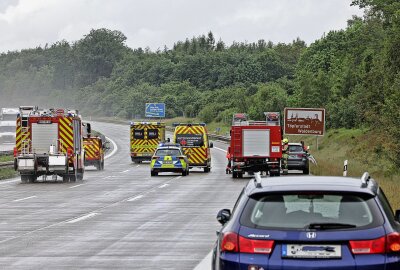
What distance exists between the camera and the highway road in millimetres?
14695

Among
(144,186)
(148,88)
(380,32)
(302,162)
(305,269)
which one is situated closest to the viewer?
(305,269)

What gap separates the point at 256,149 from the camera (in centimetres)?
4697

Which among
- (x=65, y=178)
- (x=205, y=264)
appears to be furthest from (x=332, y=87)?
(x=205, y=264)

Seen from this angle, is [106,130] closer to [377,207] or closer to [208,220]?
[208,220]

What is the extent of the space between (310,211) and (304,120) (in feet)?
164

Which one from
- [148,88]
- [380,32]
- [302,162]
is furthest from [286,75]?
[302,162]

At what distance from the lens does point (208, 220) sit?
859 inches

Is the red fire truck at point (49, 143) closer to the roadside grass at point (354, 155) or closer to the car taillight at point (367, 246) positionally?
the roadside grass at point (354, 155)

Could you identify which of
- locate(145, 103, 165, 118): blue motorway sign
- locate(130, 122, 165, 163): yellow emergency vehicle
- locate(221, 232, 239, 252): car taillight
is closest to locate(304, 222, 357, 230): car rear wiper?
locate(221, 232, 239, 252): car taillight

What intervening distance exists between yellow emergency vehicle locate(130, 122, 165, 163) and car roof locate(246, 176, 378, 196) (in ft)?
199

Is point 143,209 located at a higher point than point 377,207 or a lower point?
lower

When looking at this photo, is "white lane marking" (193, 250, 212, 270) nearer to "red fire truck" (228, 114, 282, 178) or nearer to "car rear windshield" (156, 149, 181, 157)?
"red fire truck" (228, 114, 282, 178)

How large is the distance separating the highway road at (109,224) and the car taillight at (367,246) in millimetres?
5721

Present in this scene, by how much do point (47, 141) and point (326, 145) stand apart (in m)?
44.8
